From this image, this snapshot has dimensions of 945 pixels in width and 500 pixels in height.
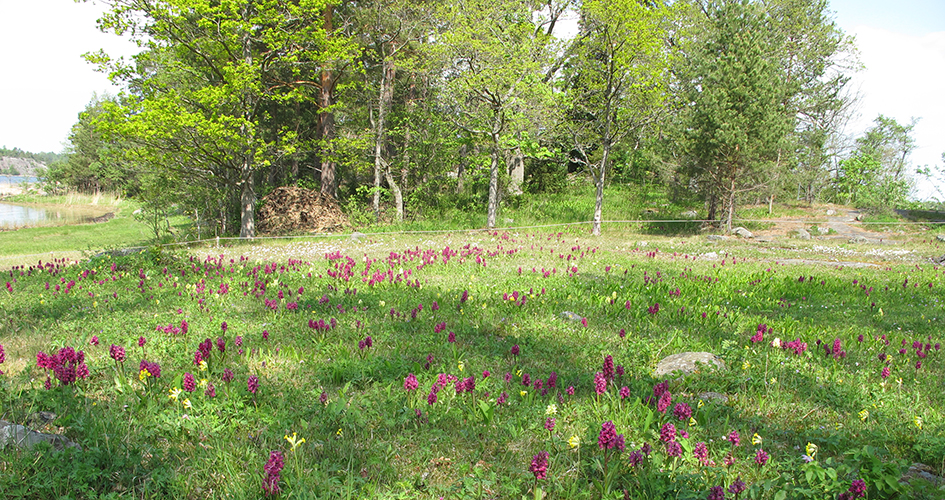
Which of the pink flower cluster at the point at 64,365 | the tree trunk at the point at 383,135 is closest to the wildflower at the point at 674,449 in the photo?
the pink flower cluster at the point at 64,365

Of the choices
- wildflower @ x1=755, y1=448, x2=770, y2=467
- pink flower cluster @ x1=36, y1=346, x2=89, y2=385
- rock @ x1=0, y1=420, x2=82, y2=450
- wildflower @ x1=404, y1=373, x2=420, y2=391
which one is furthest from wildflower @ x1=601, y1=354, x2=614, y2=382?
pink flower cluster @ x1=36, y1=346, x2=89, y2=385

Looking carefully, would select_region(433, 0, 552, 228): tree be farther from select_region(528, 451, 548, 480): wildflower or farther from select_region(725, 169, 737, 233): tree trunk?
select_region(528, 451, 548, 480): wildflower

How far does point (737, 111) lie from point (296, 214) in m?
18.2

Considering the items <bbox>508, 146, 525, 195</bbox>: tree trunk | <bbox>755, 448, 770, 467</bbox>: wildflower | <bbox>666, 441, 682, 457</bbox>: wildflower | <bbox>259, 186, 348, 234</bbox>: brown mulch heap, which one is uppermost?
<bbox>508, 146, 525, 195</bbox>: tree trunk

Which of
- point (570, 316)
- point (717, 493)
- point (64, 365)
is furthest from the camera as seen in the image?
point (570, 316)

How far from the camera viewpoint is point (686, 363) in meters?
4.45

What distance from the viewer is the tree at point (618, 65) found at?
1767 cm

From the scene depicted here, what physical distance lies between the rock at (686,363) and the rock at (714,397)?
28cm

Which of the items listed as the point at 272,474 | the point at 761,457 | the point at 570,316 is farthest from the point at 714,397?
the point at 272,474

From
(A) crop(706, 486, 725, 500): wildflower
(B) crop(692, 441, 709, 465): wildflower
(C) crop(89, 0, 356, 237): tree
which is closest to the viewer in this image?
(A) crop(706, 486, 725, 500): wildflower

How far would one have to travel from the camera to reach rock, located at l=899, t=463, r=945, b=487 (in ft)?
9.09

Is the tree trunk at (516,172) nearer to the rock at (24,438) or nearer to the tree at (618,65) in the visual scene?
the tree at (618,65)

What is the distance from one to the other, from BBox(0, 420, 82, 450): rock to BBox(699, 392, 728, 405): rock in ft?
13.8

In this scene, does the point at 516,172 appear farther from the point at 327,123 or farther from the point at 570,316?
the point at 570,316
